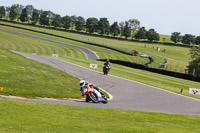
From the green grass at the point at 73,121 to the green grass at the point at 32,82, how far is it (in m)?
5.98

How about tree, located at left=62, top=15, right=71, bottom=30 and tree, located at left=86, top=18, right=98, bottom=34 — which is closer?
tree, located at left=86, top=18, right=98, bottom=34

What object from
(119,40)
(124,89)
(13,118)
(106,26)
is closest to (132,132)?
(13,118)

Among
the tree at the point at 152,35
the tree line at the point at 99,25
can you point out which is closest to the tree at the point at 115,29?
the tree line at the point at 99,25

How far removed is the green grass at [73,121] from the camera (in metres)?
7.99

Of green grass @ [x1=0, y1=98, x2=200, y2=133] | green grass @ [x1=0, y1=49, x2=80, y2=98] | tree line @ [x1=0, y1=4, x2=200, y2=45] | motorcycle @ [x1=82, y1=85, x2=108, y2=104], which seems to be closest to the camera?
green grass @ [x1=0, y1=98, x2=200, y2=133]

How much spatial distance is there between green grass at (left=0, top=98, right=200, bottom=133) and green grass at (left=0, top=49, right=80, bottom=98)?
5984mm

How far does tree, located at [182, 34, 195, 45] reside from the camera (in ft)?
545

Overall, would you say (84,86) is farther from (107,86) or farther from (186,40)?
(186,40)

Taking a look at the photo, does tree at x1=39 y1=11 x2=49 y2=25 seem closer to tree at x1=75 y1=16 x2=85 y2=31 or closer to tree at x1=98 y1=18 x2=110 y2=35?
tree at x1=75 y1=16 x2=85 y2=31

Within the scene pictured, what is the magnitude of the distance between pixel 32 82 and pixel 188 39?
162 meters

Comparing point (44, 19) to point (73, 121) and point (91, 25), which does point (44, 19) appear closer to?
point (91, 25)

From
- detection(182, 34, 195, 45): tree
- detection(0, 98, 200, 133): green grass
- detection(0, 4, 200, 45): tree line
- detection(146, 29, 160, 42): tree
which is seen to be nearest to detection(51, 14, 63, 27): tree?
detection(0, 4, 200, 45): tree line

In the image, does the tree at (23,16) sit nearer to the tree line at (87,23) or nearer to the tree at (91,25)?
the tree line at (87,23)

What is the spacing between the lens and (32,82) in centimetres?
1898
